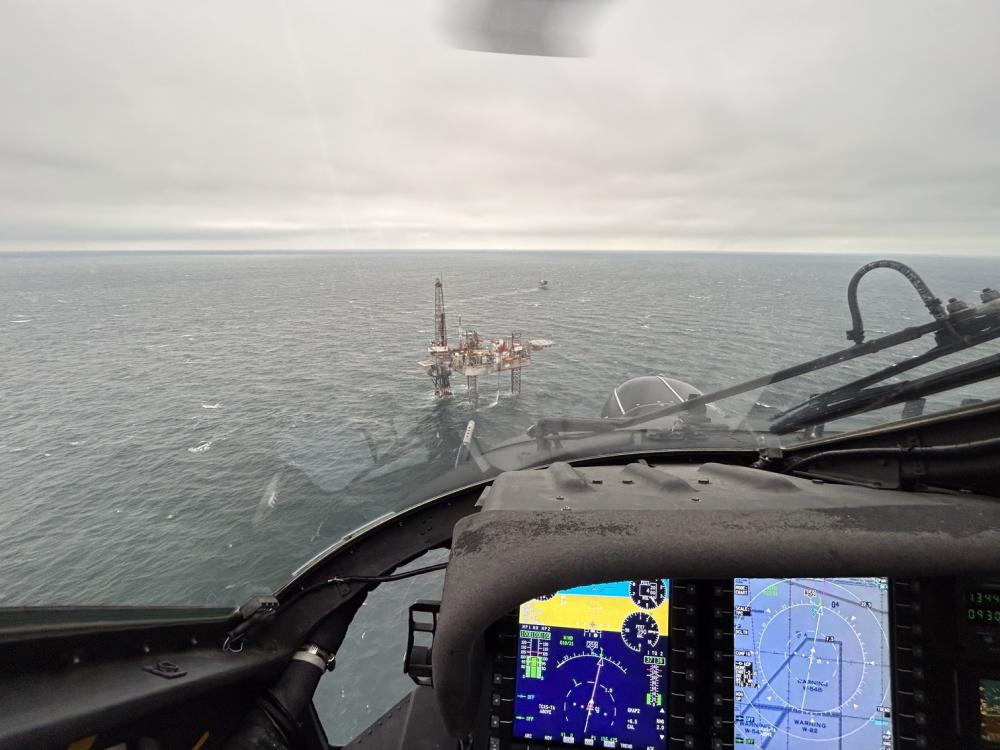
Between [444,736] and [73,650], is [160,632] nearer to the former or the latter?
[73,650]

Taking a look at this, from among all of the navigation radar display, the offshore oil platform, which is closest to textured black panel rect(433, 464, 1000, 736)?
the navigation radar display

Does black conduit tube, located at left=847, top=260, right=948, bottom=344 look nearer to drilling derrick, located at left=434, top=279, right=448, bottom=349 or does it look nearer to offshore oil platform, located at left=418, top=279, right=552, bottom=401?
offshore oil platform, located at left=418, top=279, right=552, bottom=401

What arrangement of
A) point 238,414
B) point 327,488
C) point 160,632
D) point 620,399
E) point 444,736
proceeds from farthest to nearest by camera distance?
point 238,414 → point 327,488 → point 620,399 → point 444,736 → point 160,632

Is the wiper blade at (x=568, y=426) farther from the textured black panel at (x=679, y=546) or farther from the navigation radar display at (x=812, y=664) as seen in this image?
the textured black panel at (x=679, y=546)

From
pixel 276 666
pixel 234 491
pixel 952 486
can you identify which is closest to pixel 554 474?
pixel 952 486

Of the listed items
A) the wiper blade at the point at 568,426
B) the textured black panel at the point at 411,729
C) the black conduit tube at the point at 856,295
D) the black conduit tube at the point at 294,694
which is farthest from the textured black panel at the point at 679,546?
the wiper blade at the point at 568,426

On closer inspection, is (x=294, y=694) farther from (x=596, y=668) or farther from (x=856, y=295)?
(x=856, y=295)
